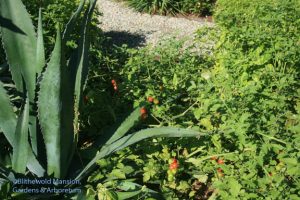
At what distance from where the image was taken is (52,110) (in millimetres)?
2006

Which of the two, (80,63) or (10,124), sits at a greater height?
(80,63)

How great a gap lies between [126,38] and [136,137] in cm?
396

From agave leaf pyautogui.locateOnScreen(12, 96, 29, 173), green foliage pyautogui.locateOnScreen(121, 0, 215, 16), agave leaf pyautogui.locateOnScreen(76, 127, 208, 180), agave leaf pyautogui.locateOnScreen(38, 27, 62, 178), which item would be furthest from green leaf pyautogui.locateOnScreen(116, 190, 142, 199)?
green foliage pyautogui.locateOnScreen(121, 0, 215, 16)

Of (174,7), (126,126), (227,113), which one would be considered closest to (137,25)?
(174,7)

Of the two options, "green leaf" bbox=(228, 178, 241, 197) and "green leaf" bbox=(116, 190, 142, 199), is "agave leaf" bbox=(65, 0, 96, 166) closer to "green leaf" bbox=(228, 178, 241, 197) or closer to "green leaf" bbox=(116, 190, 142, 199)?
"green leaf" bbox=(116, 190, 142, 199)

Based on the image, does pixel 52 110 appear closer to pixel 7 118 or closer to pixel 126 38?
pixel 7 118

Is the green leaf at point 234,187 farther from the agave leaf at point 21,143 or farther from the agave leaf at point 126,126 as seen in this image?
the agave leaf at point 21,143

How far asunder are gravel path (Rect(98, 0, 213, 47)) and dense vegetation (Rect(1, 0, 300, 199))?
2.15m

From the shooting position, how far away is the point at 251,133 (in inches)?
98.0

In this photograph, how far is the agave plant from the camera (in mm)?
1985

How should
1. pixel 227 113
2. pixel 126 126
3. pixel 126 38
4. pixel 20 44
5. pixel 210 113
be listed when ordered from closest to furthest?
pixel 20 44 < pixel 126 126 < pixel 227 113 < pixel 210 113 < pixel 126 38

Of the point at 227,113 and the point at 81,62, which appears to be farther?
the point at 227,113

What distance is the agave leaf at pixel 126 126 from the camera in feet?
7.87

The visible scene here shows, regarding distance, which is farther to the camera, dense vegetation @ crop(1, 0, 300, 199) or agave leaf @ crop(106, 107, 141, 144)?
agave leaf @ crop(106, 107, 141, 144)
